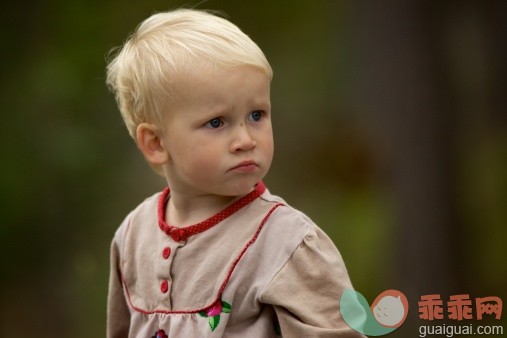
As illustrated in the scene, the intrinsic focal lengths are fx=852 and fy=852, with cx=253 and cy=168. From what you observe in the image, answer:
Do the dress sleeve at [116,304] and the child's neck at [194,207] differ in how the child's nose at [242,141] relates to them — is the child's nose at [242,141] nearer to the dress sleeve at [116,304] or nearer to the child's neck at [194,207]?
the child's neck at [194,207]

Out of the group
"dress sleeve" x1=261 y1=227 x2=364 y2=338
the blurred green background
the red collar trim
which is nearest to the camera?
"dress sleeve" x1=261 y1=227 x2=364 y2=338

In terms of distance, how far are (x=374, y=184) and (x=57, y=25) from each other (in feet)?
4.22

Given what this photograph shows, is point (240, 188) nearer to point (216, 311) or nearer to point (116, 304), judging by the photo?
point (216, 311)

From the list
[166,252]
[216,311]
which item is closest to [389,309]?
[216,311]

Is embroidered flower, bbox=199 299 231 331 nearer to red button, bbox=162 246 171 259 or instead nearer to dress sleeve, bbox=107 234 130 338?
red button, bbox=162 246 171 259

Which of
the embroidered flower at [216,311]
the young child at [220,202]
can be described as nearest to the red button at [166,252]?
the young child at [220,202]

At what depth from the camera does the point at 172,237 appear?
171 cm

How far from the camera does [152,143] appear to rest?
1.69 meters

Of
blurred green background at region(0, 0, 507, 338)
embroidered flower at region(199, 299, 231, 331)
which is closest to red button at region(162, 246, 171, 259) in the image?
embroidered flower at region(199, 299, 231, 331)

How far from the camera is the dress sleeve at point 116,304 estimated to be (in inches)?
75.4

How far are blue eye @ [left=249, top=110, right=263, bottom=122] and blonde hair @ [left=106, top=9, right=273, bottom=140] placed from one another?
0.07 m

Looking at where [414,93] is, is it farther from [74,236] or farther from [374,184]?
[74,236]

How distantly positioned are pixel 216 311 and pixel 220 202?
0.71ft

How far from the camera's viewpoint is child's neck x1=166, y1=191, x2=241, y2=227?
168cm
